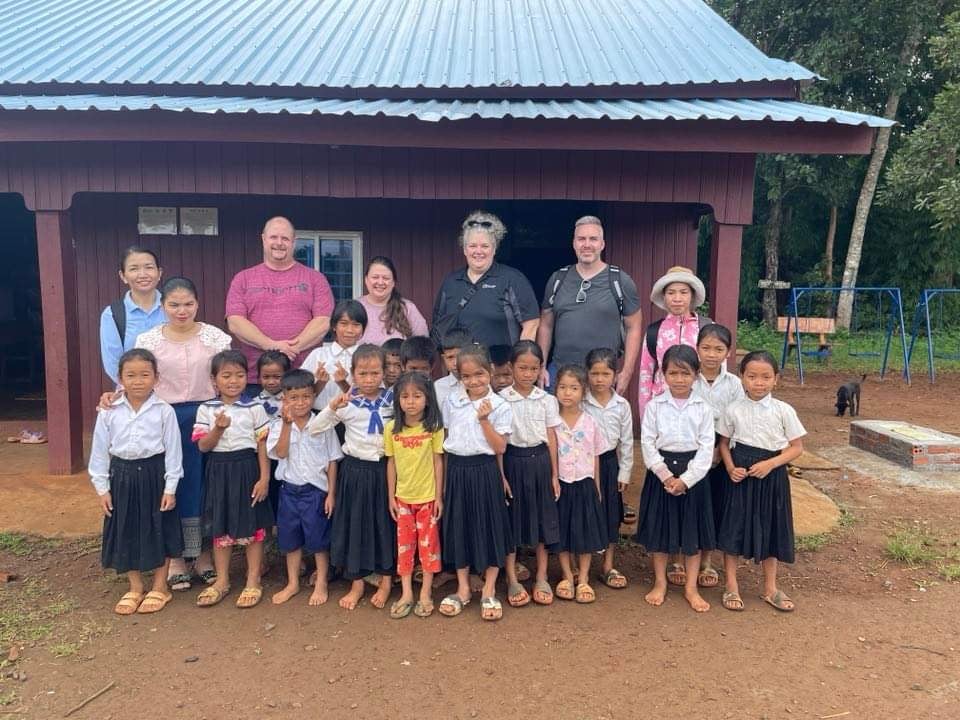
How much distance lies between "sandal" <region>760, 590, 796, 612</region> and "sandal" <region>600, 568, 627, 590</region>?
27.9 inches

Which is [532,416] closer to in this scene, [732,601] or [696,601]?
[696,601]

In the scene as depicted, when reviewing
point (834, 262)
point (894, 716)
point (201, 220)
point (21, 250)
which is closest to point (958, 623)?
point (894, 716)

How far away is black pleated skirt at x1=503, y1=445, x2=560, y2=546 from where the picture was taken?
10.8 feet

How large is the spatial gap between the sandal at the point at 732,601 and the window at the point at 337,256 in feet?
14.5

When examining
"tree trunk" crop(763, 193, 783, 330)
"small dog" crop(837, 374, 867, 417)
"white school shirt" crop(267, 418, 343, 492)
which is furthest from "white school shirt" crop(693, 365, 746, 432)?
"tree trunk" crop(763, 193, 783, 330)

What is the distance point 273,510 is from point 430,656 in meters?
1.22

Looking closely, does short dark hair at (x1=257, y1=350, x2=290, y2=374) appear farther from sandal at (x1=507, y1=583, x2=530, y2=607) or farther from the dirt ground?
sandal at (x1=507, y1=583, x2=530, y2=607)

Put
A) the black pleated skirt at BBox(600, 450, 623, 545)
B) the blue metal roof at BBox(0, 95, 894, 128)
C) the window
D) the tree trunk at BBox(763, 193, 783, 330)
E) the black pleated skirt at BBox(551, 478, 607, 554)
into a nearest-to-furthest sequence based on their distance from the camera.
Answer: the black pleated skirt at BBox(551, 478, 607, 554)
the black pleated skirt at BBox(600, 450, 623, 545)
the blue metal roof at BBox(0, 95, 894, 128)
the window
the tree trunk at BBox(763, 193, 783, 330)

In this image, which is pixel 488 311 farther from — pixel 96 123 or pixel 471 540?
pixel 96 123

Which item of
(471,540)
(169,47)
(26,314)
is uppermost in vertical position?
(169,47)

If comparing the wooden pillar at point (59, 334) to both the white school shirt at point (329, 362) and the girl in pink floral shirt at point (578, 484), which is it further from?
the girl in pink floral shirt at point (578, 484)

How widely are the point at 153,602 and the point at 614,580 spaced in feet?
7.60

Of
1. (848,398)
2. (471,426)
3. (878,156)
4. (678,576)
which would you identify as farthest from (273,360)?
(878,156)

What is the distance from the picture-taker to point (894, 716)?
247 cm
